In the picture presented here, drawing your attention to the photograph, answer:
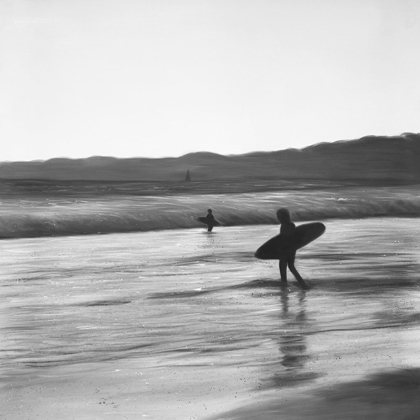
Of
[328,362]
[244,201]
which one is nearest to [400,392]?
[328,362]

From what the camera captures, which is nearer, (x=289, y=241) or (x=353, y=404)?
(x=353, y=404)

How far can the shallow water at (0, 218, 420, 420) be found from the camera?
6.85m

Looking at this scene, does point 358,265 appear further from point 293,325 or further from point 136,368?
point 136,368

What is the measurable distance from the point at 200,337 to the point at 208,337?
Result: 88 mm

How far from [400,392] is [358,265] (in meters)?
12.5

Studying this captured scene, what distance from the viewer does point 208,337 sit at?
9.84m

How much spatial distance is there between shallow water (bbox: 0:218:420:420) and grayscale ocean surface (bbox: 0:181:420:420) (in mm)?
19

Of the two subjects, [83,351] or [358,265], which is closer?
[83,351]

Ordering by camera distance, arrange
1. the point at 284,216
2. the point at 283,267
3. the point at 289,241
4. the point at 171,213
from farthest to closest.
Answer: the point at 171,213
the point at 283,267
the point at 284,216
the point at 289,241

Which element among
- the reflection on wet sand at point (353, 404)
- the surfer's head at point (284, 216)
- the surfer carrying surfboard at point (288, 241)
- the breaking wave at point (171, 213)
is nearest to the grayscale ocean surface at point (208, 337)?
the reflection on wet sand at point (353, 404)

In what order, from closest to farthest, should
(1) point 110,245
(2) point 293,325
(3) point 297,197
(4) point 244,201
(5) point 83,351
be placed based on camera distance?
(5) point 83,351 → (2) point 293,325 → (1) point 110,245 → (4) point 244,201 → (3) point 297,197

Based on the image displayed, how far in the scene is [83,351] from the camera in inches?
362

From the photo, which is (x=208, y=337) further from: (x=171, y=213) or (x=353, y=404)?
(x=171, y=213)

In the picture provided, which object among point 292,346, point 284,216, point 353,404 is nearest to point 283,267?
point 284,216
